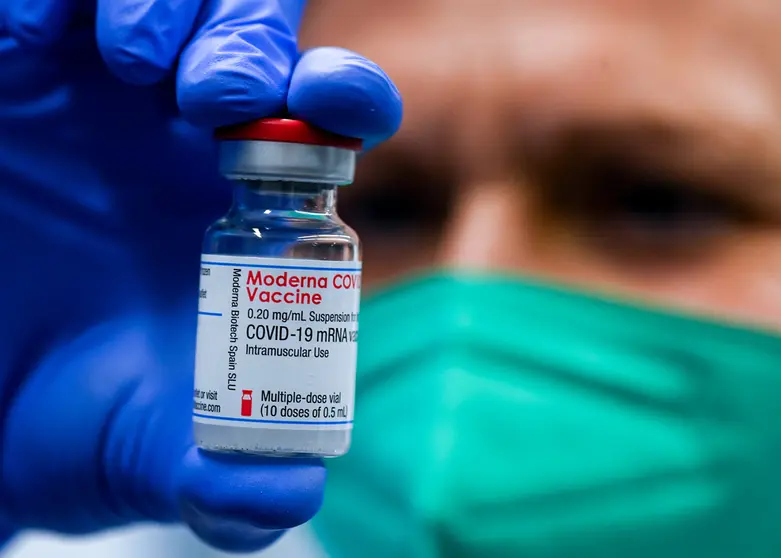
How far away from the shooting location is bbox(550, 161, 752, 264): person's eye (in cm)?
100

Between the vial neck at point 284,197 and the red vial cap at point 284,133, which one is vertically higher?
the red vial cap at point 284,133

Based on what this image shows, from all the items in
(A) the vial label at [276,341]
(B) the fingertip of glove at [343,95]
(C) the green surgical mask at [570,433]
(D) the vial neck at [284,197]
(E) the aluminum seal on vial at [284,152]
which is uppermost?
(B) the fingertip of glove at [343,95]

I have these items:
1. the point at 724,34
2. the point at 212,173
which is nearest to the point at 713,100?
the point at 724,34

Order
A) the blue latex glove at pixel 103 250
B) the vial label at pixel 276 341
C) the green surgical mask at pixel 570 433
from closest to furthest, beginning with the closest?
the vial label at pixel 276 341 < the blue latex glove at pixel 103 250 < the green surgical mask at pixel 570 433

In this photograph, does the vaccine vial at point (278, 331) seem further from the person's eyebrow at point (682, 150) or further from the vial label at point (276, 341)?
the person's eyebrow at point (682, 150)

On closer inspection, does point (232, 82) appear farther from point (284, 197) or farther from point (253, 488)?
point (253, 488)

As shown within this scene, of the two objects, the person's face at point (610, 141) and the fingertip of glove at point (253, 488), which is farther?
the person's face at point (610, 141)

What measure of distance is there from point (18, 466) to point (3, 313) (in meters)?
0.13

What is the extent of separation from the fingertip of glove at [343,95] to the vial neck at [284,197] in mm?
48

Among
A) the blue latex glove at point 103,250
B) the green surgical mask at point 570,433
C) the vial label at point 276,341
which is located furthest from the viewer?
the green surgical mask at point 570,433

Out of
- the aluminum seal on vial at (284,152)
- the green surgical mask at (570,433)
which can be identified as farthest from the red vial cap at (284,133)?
the green surgical mask at (570,433)

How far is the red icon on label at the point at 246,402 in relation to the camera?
57 centimetres

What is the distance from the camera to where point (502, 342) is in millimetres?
967

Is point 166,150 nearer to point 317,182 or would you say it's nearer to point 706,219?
point 317,182
